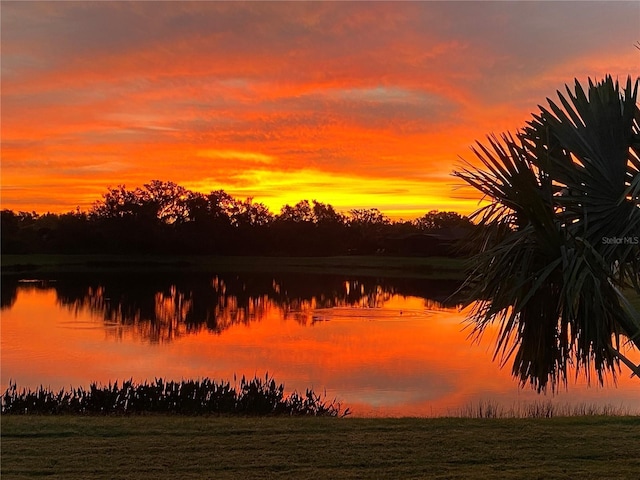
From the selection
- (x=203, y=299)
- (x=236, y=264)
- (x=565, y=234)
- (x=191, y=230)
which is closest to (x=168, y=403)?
(x=565, y=234)

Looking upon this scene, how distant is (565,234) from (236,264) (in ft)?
202

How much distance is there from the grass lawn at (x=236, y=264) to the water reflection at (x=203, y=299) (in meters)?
12.4

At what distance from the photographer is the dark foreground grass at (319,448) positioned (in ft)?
17.5

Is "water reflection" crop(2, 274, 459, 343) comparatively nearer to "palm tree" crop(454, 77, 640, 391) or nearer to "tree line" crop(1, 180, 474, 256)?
"palm tree" crop(454, 77, 640, 391)

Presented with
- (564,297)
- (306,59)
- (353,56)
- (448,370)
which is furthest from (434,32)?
(564,297)

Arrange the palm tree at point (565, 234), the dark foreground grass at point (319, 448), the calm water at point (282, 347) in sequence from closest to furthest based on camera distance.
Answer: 1. the palm tree at point (565, 234)
2. the dark foreground grass at point (319, 448)
3. the calm water at point (282, 347)

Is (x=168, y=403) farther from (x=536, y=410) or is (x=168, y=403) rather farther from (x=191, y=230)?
(x=191, y=230)

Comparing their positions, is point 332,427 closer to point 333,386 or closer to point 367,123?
point 333,386

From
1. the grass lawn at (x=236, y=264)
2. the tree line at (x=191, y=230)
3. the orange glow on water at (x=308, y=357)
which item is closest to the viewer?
the orange glow on water at (x=308, y=357)

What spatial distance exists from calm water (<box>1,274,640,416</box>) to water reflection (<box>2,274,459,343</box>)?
0.08 meters

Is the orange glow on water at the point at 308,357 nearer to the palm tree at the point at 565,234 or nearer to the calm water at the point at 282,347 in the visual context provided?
the calm water at the point at 282,347

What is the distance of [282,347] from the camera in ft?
53.7

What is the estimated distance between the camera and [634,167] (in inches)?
190

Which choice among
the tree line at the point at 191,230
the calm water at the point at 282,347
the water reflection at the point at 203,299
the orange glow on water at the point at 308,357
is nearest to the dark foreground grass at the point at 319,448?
the calm water at the point at 282,347
